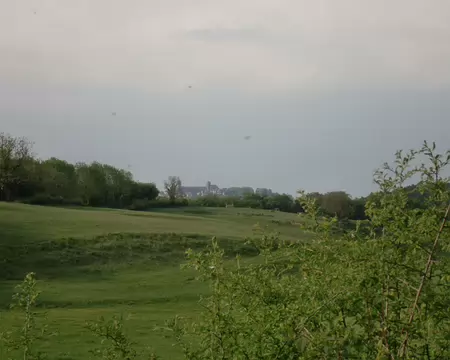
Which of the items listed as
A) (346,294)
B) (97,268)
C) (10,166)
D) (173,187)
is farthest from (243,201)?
(346,294)

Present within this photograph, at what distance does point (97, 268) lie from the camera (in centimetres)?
3681

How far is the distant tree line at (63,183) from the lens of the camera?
76312mm

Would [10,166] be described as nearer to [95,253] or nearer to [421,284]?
[95,253]

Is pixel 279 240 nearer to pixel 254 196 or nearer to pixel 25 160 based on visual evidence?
pixel 25 160

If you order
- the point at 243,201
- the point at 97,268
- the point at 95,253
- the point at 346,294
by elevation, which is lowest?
the point at 97,268

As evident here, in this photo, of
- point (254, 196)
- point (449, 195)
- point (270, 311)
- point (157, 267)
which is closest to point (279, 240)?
point (270, 311)

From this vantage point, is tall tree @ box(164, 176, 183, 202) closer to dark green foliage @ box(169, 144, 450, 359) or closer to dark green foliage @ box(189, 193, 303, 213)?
dark green foliage @ box(189, 193, 303, 213)

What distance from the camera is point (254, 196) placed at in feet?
336

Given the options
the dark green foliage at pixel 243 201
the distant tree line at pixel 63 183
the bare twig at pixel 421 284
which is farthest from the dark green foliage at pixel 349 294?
the dark green foliage at pixel 243 201

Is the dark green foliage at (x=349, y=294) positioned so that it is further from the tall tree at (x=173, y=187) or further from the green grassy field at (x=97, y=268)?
the tall tree at (x=173, y=187)

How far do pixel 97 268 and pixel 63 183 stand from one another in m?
47.7

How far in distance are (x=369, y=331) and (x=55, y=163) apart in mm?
91927

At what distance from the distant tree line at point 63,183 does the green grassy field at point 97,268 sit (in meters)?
20.3

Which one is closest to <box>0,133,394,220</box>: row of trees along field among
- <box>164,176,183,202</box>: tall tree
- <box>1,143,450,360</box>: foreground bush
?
<box>164,176,183,202</box>: tall tree
